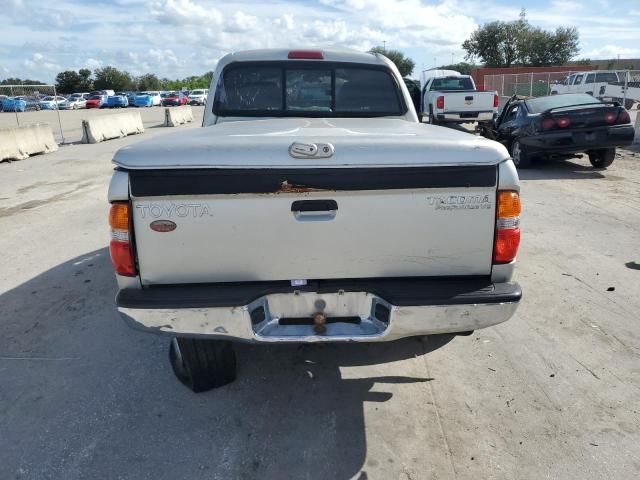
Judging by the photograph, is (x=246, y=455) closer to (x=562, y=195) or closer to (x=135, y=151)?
(x=135, y=151)

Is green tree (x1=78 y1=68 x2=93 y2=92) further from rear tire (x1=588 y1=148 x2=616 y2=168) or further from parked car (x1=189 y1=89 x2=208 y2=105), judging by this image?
rear tire (x1=588 y1=148 x2=616 y2=168)

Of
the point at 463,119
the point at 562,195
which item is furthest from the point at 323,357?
the point at 463,119

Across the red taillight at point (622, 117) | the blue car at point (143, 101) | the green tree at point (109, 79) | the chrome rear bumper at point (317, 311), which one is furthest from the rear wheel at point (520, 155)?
the green tree at point (109, 79)

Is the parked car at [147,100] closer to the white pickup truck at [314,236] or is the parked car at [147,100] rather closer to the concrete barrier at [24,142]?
the concrete barrier at [24,142]

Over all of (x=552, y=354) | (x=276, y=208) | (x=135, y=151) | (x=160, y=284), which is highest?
(x=135, y=151)

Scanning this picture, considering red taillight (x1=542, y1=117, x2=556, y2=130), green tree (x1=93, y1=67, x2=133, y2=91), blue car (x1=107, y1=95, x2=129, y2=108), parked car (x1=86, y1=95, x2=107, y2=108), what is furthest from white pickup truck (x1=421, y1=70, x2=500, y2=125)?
green tree (x1=93, y1=67, x2=133, y2=91)

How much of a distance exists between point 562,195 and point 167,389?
290 inches

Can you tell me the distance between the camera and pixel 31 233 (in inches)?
270

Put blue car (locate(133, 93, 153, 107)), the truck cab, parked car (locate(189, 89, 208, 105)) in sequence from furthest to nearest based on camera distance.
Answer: parked car (locate(189, 89, 208, 105)) → blue car (locate(133, 93, 153, 107)) → the truck cab

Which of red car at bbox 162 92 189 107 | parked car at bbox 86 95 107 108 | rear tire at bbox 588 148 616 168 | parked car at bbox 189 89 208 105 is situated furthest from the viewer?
parked car at bbox 189 89 208 105

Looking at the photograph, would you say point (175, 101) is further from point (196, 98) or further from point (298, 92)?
point (298, 92)

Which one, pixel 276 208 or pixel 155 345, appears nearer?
pixel 276 208

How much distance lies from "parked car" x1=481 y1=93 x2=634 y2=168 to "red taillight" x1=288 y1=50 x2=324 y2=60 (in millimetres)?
6642

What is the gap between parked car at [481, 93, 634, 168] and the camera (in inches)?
366
